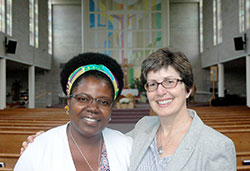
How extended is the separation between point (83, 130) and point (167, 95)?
0.58 m

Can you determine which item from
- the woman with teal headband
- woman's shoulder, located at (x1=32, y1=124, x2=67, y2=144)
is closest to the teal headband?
the woman with teal headband

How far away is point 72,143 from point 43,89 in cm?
1584

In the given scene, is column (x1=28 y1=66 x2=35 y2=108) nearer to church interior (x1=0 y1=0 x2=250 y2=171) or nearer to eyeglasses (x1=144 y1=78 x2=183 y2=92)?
church interior (x1=0 y1=0 x2=250 y2=171)

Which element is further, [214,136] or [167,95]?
[167,95]

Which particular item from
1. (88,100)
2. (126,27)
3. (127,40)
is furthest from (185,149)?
(126,27)

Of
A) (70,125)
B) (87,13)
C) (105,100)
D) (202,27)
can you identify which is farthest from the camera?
(202,27)

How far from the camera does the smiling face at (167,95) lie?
1476 millimetres

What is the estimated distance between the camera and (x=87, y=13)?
15.8 metres

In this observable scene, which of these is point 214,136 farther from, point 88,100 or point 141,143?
point 88,100

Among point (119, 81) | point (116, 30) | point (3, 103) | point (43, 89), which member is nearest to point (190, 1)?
point (116, 30)

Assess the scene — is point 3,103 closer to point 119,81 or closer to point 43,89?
point 43,89

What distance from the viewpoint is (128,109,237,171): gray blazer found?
3.93ft

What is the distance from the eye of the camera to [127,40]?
1590 cm

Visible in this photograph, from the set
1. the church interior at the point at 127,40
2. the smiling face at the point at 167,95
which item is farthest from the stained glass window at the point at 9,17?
the smiling face at the point at 167,95
